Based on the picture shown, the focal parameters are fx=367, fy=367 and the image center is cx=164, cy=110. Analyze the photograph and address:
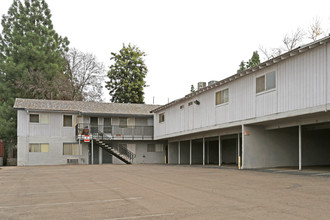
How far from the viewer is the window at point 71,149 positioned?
34219 millimetres

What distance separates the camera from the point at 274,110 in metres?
17.6

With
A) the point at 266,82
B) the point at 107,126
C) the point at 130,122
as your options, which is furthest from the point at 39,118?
the point at 266,82

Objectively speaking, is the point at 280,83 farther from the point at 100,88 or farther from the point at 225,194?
the point at 100,88

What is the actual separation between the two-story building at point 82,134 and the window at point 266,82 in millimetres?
17206

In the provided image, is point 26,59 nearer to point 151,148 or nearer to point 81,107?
point 81,107

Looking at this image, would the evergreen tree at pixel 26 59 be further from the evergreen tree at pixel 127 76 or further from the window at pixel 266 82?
the window at pixel 266 82

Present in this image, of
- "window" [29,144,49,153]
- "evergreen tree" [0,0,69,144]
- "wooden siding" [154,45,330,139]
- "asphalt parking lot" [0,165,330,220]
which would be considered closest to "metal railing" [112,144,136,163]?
"window" [29,144,49,153]

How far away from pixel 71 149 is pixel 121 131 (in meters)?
4.96

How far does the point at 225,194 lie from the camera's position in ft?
30.0

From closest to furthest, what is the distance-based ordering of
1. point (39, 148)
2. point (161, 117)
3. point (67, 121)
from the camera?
1. point (39, 148)
2. point (161, 117)
3. point (67, 121)

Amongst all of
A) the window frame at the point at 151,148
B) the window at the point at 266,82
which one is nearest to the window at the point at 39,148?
the window frame at the point at 151,148

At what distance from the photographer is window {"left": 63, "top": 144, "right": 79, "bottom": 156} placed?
112 feet

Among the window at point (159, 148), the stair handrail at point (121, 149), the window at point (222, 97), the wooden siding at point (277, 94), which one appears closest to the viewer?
the wooden siding at point (277, 94)

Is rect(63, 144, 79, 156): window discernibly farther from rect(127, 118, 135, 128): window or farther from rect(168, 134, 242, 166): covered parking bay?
rect(168, 134, 242, 166): covered parking bay
